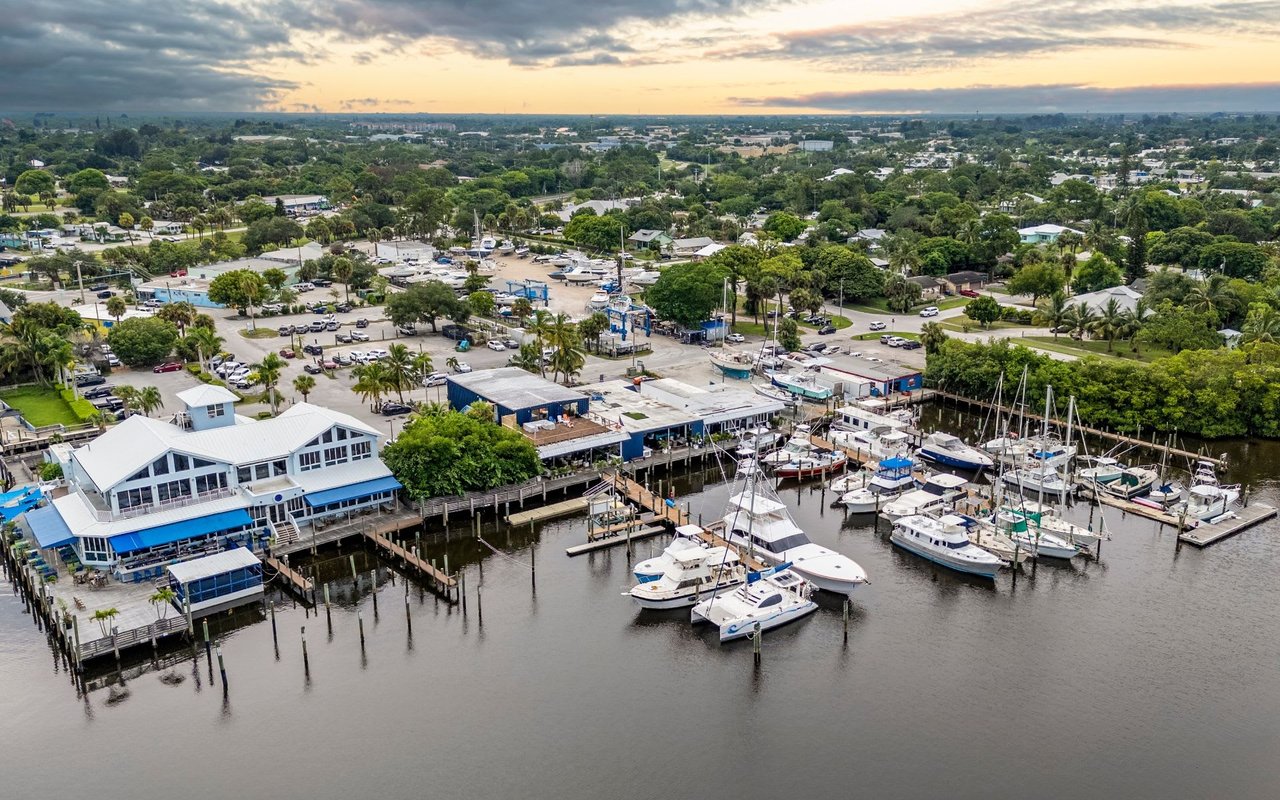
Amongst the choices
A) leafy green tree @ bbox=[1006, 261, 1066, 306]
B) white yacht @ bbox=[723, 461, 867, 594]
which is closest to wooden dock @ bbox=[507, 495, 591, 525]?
white yacht @ bbox=[723, 461, 867, 594]

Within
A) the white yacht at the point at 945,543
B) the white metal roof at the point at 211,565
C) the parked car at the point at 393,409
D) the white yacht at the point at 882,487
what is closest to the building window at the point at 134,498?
the white metal roof at the point at 211,565

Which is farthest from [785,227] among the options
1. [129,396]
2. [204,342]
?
[129,396]

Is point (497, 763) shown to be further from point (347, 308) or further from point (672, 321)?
point (347, 308)

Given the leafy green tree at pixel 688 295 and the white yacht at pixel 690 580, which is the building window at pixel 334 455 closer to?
the white yacht at pixel 690 580

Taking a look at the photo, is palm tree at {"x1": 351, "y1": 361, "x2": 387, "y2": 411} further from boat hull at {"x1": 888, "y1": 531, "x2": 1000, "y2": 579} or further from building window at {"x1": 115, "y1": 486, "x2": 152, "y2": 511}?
boat hull at {"x1": 888, "y1": 531, "x2": 1000, "y2": 579}

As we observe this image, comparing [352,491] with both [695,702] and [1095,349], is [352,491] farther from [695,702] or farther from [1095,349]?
[1095,349]
